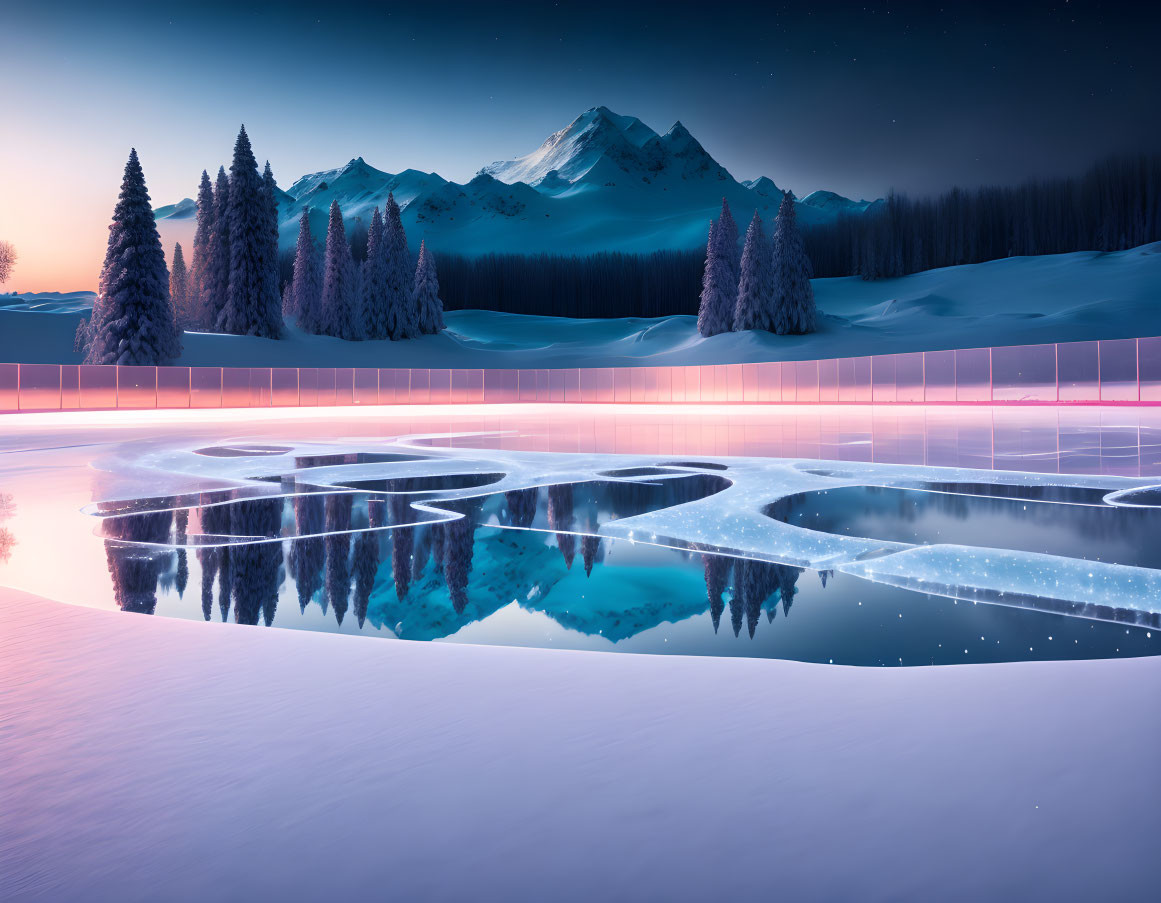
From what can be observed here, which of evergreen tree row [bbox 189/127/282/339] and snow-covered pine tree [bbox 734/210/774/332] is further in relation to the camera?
snow-covered pine tree [bbox 734/210/774/332]

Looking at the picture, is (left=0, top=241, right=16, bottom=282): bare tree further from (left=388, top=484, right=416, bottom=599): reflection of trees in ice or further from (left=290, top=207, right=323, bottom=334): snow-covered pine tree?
(left=388, top=484, right=416, bottom=599): reflection of trees in ice

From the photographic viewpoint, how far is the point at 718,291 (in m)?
86.9

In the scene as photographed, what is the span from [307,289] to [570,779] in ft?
284

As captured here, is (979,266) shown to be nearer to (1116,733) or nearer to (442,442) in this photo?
(442,442)

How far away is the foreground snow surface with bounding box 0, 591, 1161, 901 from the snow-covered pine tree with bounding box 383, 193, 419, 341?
83.4 m

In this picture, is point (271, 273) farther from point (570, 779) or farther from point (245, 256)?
point (570, 779)

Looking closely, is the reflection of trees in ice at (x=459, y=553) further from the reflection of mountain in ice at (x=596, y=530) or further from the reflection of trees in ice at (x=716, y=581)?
the reflection of trees in ice at (x=716, y=581)

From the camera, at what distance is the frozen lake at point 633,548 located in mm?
5609

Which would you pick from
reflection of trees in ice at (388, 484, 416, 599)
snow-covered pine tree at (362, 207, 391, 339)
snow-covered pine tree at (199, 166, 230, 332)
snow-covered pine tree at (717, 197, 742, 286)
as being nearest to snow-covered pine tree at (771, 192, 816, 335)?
snow-covered pine tree at (717, 197, 742, 286)

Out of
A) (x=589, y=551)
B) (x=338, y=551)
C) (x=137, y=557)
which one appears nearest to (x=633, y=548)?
(x=589, y=551)

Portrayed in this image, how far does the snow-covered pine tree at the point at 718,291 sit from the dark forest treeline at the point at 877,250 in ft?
191

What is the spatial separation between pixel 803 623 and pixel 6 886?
423cm

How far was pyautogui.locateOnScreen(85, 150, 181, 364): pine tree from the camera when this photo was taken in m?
57.7

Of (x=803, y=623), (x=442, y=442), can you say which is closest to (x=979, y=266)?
(x=442, y=442)
